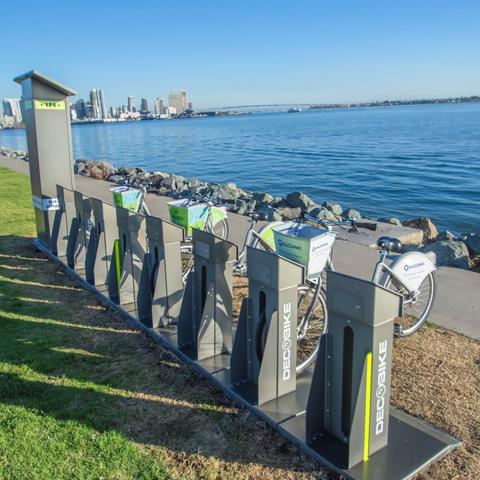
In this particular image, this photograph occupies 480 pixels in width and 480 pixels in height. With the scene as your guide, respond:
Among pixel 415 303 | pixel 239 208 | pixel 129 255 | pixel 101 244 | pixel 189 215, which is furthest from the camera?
pixel 239 208

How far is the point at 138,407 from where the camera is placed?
3479 millimetres

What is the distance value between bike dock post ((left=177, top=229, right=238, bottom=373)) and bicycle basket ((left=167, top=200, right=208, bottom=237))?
1.72 m

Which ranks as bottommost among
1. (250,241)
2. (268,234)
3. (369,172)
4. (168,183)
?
(369,172)

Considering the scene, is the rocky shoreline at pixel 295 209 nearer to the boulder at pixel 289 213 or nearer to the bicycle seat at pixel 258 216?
the boulder at pixel 289 213

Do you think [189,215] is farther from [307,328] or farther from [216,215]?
[307,328]

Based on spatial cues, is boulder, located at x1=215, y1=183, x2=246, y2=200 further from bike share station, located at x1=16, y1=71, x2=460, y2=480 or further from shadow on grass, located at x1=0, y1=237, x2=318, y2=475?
shadow on grass, located at x1=0, y1=237, x2=318, y2=475

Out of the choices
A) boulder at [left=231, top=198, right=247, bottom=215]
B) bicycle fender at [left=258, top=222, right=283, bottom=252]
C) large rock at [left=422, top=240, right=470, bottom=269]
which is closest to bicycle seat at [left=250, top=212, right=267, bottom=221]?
bicycle fender at [left=258, top=222, right=283, bottom=252]

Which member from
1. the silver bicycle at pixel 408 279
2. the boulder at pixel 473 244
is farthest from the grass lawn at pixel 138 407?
the boulder at pixel 473 244

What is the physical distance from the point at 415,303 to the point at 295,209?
7.34m

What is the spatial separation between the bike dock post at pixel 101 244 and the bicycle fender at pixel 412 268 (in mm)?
2909

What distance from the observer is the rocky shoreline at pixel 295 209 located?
7.21 meters

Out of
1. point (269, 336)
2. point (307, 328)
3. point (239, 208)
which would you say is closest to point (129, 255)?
point (307, 328)

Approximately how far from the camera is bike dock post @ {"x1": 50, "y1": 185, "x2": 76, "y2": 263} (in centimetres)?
659

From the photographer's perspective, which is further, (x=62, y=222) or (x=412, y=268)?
(x=62, y=222)
